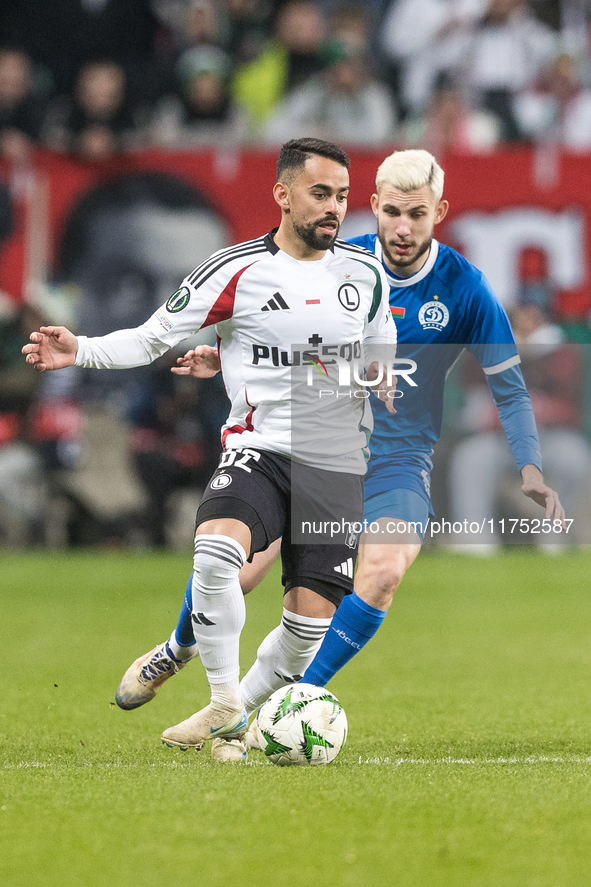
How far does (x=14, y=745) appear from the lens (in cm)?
536

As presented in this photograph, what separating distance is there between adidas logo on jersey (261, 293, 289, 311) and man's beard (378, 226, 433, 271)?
3.13 feet

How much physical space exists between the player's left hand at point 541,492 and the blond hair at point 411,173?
4.11 feet

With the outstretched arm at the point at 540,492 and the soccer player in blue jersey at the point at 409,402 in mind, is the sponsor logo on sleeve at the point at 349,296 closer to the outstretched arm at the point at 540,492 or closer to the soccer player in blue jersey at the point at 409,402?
the soccer player in blue jersey at the point at 409,402

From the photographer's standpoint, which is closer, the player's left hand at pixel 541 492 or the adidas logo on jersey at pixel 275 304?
the adidas logo on jersey at pixel 275 304

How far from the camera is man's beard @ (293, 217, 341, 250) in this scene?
5.04 meters

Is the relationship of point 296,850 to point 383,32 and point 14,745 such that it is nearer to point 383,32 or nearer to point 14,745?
point 14,745

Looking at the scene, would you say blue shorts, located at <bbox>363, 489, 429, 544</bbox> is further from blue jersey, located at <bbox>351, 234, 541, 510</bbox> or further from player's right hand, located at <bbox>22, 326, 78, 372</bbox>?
player's right hand, located at <bbox>22, 326, 78, 372</bbox>

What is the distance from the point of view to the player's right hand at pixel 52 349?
480 centimetres

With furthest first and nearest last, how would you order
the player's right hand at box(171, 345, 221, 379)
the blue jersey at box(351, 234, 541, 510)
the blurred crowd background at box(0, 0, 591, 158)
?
the blurred crowd background at box(0, 0, 591, 158)
the blue jersey at box(351, 234, 541, 510)
the player's right hand at box(171, 345, 221, 379)

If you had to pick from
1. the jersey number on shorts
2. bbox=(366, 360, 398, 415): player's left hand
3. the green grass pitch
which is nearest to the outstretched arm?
bbox=(366, 360, 398, 415): player's left hand

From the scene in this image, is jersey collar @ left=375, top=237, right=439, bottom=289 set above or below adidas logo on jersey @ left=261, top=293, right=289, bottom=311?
above

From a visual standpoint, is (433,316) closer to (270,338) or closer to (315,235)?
(315,235)

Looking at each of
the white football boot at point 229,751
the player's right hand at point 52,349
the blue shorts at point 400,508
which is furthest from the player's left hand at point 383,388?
the white football boot at point 229,751

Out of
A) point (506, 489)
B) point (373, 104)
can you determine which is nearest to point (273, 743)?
point (506, 489)
